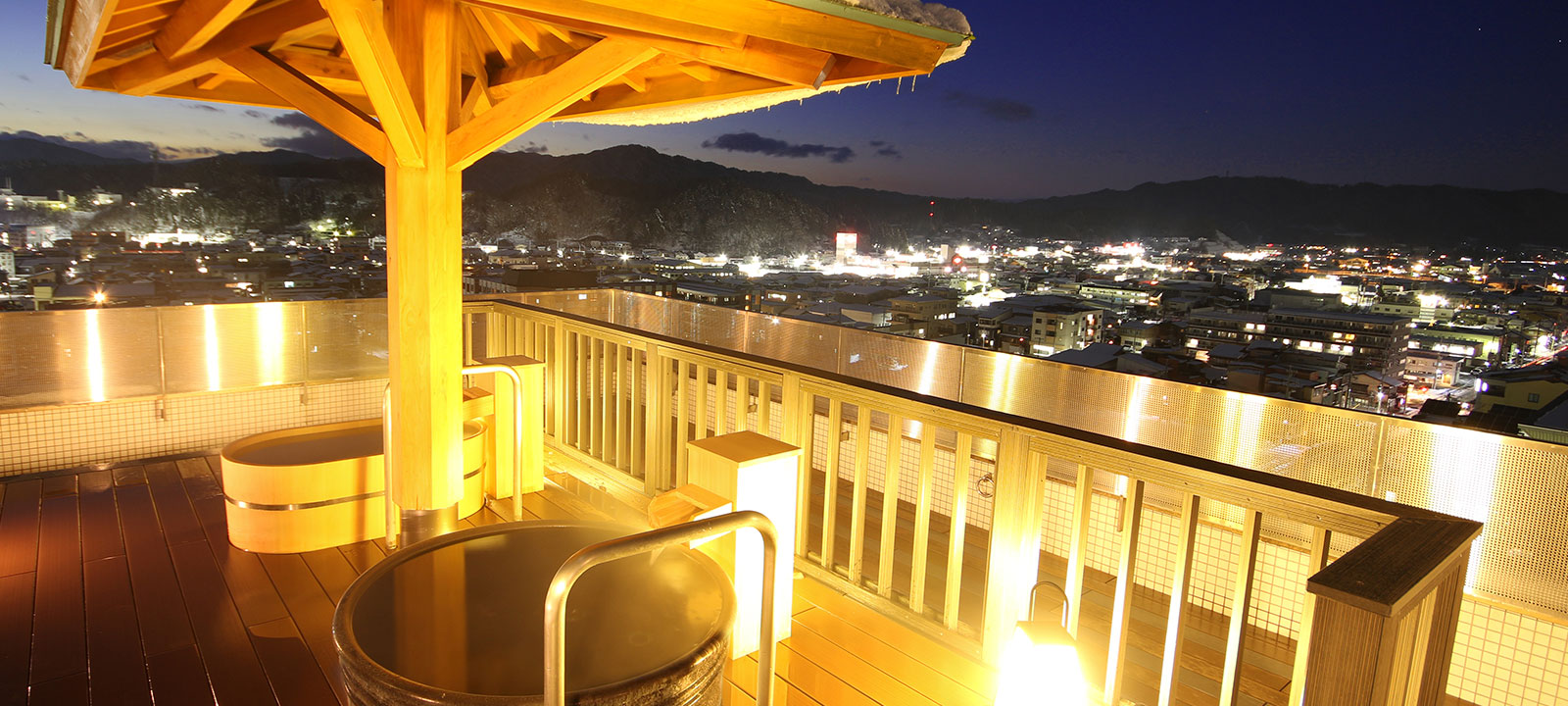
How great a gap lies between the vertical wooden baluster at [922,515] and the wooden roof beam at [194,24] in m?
2.96

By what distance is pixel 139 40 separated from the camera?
3.36 metres

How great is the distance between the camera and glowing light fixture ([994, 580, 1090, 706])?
1.53m

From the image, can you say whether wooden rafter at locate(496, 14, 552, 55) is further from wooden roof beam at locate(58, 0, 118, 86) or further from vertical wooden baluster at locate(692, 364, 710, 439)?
vertical wooden baluster at locate(692, 364, 710, 439)

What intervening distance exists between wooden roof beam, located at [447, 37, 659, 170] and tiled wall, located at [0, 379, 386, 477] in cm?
440

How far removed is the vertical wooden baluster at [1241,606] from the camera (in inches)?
89.8

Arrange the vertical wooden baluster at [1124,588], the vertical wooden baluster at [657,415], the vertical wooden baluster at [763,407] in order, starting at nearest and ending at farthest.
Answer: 1. the vertical wooden baluster at [1124,588]
2. the vertical wooden baluster at [763,407]
3. the vertical wooden baluster at [657,415]

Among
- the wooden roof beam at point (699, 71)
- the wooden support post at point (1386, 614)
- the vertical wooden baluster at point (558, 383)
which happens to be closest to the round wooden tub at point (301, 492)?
the vertical wooden baluster at point (558, 383)

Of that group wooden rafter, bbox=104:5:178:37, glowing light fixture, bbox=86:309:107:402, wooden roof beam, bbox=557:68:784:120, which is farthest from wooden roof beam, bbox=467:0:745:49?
glowing light fixture, bbox=86:309:107:402

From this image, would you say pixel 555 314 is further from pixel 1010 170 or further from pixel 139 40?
pixel 1010 170

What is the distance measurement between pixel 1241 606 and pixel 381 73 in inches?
137

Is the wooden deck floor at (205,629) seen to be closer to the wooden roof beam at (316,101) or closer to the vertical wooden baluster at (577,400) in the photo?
the vertical wooden baluster at (577,400)

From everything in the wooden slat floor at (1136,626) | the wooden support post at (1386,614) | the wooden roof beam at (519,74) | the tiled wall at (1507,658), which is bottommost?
the wooden slat floor at (1136,626)

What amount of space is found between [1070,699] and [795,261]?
45167 millimetres

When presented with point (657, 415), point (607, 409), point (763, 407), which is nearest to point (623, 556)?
point (763, 407)
